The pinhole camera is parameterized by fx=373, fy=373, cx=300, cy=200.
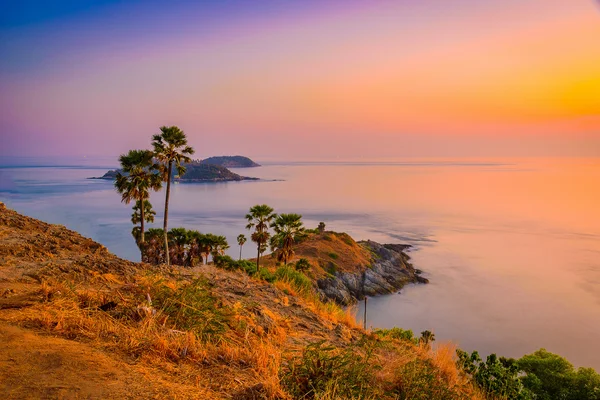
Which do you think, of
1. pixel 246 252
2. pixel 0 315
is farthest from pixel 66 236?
pixel 246 252

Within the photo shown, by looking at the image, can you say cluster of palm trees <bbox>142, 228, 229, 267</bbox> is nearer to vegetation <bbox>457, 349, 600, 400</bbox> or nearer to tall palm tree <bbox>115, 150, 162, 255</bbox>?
tall palm tree <bbox>115, 150, 162, 255</bbox>

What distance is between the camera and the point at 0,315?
502 centimetres

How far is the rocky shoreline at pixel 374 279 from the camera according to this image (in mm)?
47750

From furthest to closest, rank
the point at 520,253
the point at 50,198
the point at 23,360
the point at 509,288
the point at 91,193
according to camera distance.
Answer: the point at 91,193
the point at 50,198
the point at 520,253
the point at 509,288
the point at 23,360

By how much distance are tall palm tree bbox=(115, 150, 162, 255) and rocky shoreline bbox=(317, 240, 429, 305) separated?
2162cm

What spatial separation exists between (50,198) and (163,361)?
147 m

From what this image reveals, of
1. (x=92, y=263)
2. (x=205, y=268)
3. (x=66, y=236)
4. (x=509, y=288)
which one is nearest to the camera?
(x=92, y=263)

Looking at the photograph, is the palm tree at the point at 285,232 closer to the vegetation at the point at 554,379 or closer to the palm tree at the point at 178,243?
the palm tree at the point at 178,243

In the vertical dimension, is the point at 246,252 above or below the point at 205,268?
below

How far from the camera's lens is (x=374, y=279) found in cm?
5519

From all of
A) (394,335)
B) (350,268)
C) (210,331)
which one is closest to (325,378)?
(210,331)

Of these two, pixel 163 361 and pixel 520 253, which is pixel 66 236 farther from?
pixel 520 253

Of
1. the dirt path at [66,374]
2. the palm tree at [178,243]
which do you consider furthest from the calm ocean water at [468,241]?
the palm tree at [178,243]

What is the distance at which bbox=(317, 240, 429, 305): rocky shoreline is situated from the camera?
47750 millimetres
